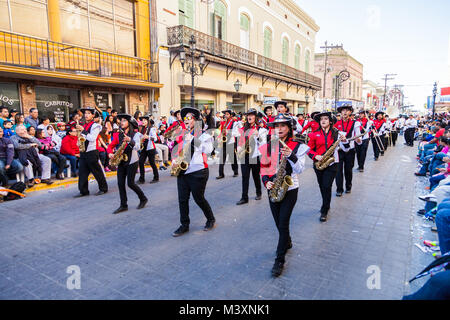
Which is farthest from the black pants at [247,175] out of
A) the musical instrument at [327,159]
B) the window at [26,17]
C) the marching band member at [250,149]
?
the window at [26,17]

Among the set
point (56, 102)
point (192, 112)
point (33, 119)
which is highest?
point (56, 102)

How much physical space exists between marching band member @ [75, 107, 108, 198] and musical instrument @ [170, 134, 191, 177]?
3258 mm

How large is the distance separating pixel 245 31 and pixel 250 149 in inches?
758

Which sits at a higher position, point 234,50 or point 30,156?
point 234,50

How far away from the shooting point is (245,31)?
23.6 meters

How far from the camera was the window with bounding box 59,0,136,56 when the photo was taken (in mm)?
12469

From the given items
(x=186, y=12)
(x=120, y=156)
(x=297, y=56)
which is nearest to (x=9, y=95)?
(x=120, y=156)

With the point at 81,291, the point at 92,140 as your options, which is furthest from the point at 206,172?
the point at 92,140

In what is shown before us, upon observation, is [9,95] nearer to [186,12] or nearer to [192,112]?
[192,112]

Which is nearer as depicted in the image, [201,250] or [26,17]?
[201,250]

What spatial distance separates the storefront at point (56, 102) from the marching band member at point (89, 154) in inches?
211

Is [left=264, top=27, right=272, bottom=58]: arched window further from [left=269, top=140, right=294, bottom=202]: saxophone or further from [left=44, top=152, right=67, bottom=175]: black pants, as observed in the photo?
[left=269, top=140, right=294, bottom=202]: saxophone
